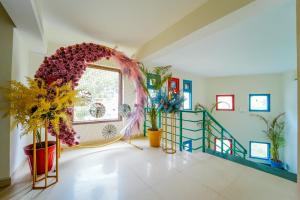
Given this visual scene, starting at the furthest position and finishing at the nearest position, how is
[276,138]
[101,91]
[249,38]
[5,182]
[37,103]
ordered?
1. [276,138]
2. [101,91]
3. [249,38]
4. [5,182]
5. [37,103]

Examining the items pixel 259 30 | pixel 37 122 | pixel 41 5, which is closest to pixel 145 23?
pixel 41 5

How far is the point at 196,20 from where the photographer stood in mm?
1773

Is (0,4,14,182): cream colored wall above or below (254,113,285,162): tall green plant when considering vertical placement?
above

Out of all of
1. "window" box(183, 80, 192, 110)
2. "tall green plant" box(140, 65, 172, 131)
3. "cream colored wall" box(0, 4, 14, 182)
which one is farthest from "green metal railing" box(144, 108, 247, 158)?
"cream colored wall" box(0, 4, 14, 182)

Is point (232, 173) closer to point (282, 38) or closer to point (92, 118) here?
point (282, 38)

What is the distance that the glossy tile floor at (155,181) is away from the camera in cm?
133

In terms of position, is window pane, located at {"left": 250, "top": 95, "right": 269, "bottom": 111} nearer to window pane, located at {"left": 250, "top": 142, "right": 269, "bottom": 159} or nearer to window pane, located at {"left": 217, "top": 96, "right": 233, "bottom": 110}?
window pane, located at {"left": 217, "top": 96, "right": 233, "bottom": 110}

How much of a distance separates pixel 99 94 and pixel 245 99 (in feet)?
→ 18.0

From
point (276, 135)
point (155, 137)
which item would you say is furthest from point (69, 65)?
point (276, 135)

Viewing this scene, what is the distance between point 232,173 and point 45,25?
3.49 meters

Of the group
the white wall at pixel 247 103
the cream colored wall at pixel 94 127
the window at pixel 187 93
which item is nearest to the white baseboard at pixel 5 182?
the cream colored wall at pixel 94 127

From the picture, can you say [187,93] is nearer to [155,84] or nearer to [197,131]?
[197,131]

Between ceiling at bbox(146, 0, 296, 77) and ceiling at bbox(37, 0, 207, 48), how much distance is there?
17.1 inches

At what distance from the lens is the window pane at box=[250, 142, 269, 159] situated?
16.7 ft
